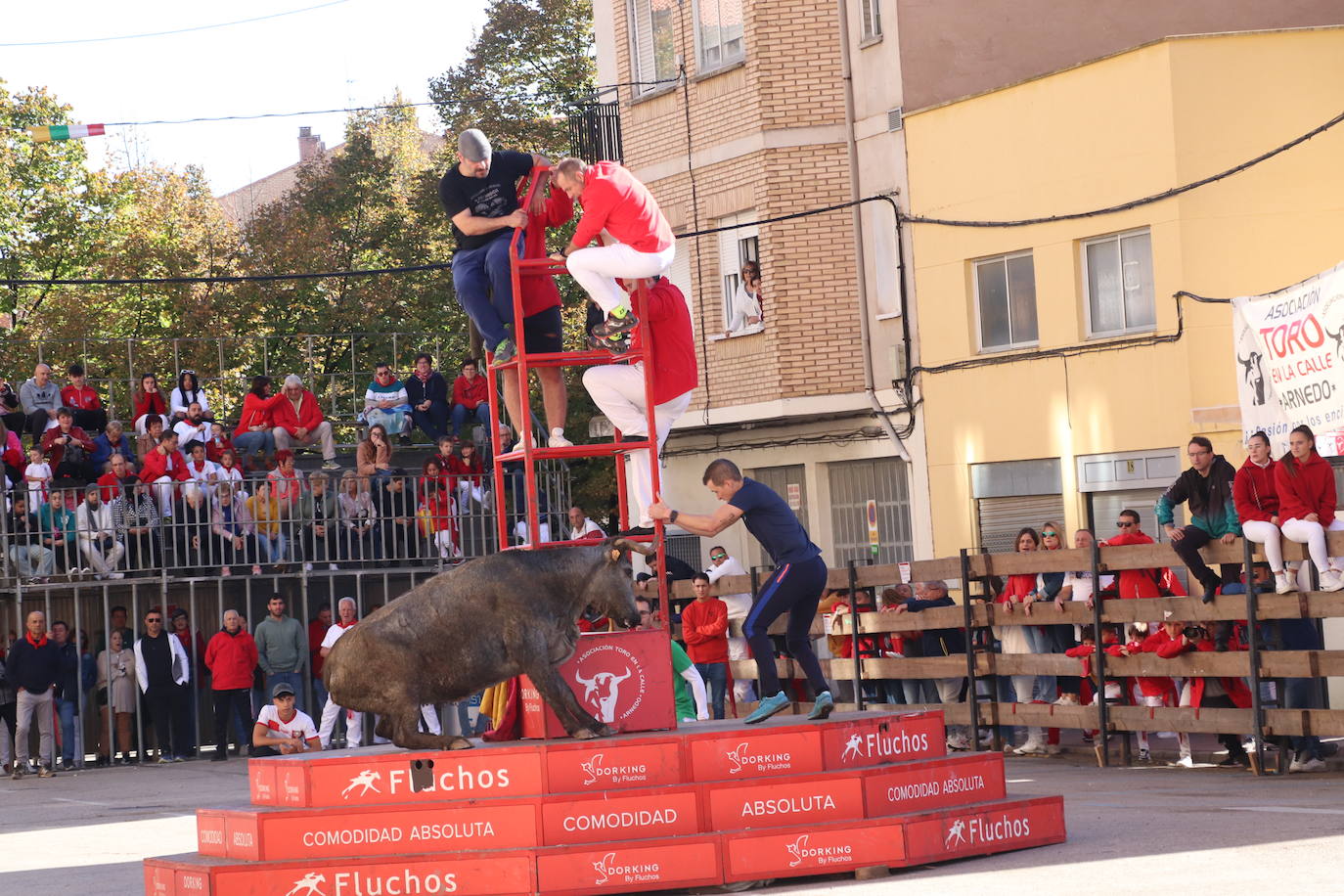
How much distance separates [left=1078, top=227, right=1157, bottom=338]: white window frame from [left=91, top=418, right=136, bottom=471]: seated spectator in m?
12.7

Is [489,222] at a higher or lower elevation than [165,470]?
higher

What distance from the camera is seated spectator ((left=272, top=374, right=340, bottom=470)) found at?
28.6 metres

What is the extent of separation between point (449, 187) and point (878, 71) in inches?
683

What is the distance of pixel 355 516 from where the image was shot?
27141 millimetres

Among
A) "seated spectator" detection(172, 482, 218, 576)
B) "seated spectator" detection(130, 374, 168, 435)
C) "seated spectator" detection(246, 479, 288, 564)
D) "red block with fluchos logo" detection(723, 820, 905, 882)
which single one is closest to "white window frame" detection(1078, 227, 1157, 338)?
"seated spectator" detection(246, 479, 288, 564)

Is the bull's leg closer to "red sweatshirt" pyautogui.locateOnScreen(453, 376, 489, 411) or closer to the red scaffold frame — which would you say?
the red scaffold frame

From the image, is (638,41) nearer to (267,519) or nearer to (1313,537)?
(267,519)

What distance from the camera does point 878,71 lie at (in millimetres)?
28594

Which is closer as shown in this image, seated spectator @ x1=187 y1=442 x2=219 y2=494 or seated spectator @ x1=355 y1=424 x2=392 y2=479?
seated spectator @ x1=187 y1=442 x2=219 y2=494

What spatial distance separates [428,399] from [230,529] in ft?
11.2

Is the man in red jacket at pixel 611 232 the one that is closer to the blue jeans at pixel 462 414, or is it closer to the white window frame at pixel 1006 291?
the white window frame at pixel 1006 291

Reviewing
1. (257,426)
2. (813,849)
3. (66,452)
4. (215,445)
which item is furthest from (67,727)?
(813,849)

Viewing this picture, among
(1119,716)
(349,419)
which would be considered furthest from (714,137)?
(1119,716)

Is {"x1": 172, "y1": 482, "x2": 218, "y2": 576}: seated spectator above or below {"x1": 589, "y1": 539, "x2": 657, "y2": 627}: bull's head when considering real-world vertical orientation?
above
